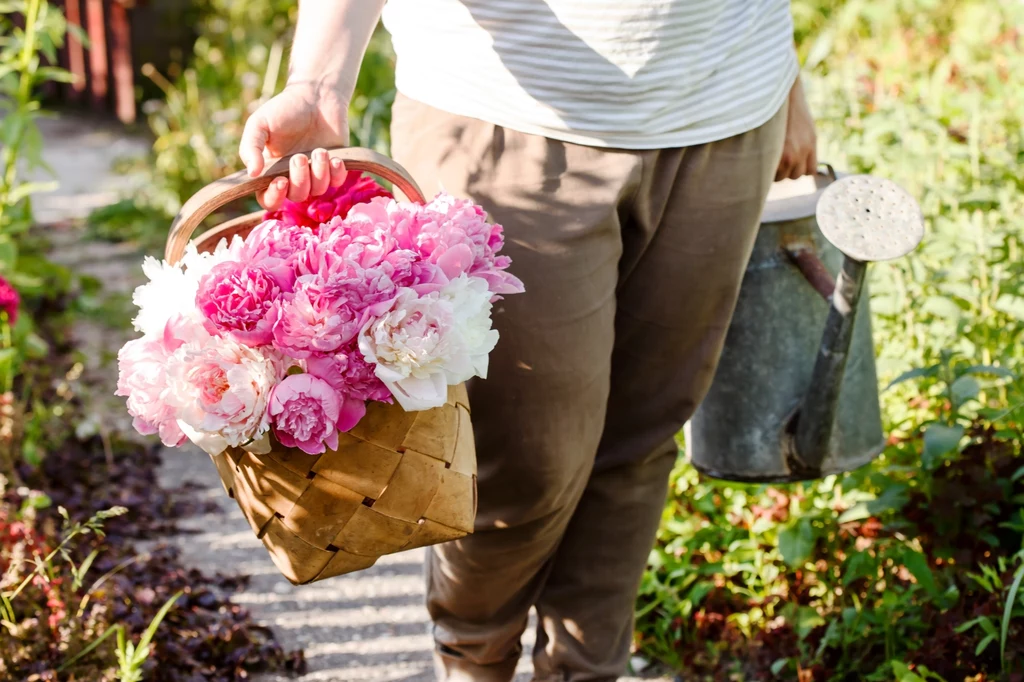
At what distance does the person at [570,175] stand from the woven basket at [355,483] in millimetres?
166

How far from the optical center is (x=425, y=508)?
1303mm

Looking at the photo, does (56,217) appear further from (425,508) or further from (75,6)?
(425,508)

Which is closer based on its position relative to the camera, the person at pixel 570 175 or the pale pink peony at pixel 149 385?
the pale pink peony at pixel 149 385

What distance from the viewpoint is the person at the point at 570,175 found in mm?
1432

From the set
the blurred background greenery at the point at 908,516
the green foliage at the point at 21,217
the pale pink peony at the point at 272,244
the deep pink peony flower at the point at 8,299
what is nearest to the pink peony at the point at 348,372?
the pale pink peony at the point at 272,244

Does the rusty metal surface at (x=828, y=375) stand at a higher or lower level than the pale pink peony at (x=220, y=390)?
lower

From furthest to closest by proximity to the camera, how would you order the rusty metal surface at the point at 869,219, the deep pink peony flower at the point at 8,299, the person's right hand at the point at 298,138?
the deep pink peony flower at the point at 8,299 → the rusty metal surface at the point at 869,219 → the person's right hand at the point at 298,138

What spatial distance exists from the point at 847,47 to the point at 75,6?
15.3ft

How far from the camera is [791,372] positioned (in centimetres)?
206

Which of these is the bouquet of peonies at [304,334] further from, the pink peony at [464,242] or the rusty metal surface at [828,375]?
the rusty metal surface at [828,375]

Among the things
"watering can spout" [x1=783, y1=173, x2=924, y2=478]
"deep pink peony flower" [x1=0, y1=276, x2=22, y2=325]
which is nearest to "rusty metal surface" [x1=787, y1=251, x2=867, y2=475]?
"watering can spout" [x1=783, y1=173, x2=924, y2=478]

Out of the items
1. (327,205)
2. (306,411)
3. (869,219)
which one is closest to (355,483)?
(306,411)

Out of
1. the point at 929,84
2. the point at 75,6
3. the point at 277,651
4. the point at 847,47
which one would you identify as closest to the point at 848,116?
the point at 929,84

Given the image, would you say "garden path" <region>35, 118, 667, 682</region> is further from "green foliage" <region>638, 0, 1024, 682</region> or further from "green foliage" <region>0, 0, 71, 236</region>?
"green foliage" <region>0, 0, 71, 236</region>
